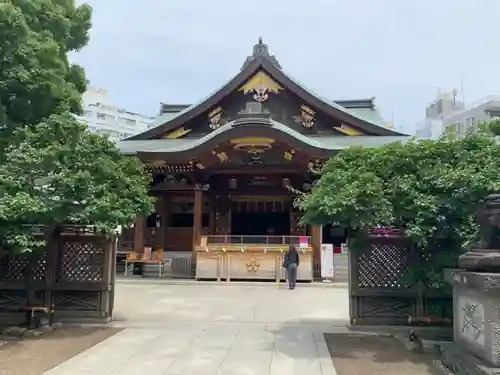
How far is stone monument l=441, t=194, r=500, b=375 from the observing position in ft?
16.4

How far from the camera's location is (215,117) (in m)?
21.6

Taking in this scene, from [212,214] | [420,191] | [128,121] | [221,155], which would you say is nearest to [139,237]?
[212,214]

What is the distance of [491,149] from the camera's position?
24.1ft

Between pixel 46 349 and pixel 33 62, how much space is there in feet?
16.4

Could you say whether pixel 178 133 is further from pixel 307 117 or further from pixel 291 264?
pixel 291 264

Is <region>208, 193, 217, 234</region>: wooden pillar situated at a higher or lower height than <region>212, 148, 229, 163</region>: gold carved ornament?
lower

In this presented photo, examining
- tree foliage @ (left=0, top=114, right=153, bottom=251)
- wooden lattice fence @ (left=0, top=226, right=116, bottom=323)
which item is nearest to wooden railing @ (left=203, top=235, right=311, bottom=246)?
wooden lattice fence @ (left=0, top=226, right=116, bottom=323)

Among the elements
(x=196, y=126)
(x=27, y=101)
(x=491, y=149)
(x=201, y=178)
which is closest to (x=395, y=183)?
(x=491, y=149)

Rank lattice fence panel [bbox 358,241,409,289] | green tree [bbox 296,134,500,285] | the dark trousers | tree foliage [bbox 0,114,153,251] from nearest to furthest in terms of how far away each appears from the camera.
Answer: green tree [bbox 296,134,500,285], tree foliage [bbox 0,114,153,251], lattice fence panel [bbox 358,241,409,289], the dark trousers

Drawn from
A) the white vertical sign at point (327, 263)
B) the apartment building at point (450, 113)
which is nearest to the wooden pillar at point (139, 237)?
the white vertical sign at point (327, 263)

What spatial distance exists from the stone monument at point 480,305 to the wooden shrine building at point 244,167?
444 inches

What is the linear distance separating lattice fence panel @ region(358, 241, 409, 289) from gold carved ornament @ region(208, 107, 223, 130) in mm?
13941

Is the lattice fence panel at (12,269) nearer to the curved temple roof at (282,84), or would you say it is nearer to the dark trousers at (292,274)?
the dark trousers at (292,274)

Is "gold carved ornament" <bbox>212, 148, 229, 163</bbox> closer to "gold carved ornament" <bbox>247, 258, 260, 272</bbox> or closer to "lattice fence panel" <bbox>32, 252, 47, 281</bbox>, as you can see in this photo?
"gold carved ornament" <bbox>247, 258, 260, 272</bbox>
